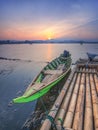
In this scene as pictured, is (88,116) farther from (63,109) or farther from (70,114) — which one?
(63,109)

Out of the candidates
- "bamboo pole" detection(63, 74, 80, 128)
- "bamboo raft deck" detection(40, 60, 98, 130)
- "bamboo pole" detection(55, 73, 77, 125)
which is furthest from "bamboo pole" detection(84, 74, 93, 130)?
"bamboo pole" detection(55, 73, 77, 125)

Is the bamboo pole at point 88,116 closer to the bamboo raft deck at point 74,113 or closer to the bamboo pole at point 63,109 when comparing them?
the bamboo raft deck at point 74,113

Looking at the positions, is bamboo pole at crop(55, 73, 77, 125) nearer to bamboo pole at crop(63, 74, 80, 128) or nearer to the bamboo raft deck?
the bamboo raft deck

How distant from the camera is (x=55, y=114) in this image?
6668 mm

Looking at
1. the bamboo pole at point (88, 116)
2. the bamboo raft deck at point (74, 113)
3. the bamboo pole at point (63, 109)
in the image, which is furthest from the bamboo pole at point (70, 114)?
the bamboo pole at point (88, 116)

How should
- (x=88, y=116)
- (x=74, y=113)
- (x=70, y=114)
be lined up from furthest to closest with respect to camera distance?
(x=74, y=113) → (x=70, y=114) → (x=88, y=116)

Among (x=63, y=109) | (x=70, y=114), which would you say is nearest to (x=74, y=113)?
(x=70, y=114)

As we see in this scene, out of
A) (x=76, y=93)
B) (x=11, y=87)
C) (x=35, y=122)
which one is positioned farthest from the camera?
(x=11, y=87)

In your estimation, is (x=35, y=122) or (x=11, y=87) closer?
(x=35, y=122)

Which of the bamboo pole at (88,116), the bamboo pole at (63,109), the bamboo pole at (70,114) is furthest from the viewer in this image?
the bamboo pole at (63,109)

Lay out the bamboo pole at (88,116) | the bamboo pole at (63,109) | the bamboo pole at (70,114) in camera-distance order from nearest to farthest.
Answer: the bamboo pole at (88,116) → the bamboo pole at (70,114) → the bamboo pole at (63,109)

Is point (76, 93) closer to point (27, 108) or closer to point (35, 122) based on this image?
point (35, 122)

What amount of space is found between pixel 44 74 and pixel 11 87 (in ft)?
24.5

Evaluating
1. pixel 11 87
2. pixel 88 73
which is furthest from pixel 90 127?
pixel 11 87
